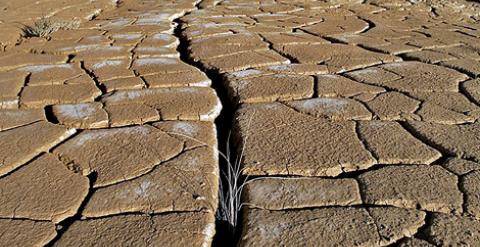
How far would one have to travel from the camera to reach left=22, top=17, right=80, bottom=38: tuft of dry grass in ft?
13.0

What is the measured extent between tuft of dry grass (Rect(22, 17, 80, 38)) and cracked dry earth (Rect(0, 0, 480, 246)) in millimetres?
366

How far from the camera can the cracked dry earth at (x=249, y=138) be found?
4.31 ft

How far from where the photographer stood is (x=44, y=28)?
4.02 metres

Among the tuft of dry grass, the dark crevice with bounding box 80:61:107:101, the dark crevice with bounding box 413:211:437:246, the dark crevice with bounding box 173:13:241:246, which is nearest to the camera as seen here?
the dark crevice with bounding box 413:211:437:246

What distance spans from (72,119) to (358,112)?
4.48ft

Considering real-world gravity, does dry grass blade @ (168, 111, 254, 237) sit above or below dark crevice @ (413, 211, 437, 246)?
below

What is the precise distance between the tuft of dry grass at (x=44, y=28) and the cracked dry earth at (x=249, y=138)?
14.4 inches

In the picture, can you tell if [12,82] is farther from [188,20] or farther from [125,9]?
[125,9]

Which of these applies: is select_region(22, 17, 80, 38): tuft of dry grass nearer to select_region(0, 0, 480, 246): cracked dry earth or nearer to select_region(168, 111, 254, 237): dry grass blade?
select_region(0, 0, 480, 246): cracked dry earth

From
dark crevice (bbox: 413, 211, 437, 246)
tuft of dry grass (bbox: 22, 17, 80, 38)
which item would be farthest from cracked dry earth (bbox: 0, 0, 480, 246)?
tuft of dry grass (bbox: 22, 17, 80, 38)

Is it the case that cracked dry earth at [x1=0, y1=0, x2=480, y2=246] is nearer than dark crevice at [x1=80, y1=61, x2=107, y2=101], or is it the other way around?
cracked dry earth at [x1=0, y1=0, x2=480, y2=246]

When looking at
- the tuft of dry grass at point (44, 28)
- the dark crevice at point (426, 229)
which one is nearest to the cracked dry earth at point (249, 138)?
the dark crevice at point (426, 229)

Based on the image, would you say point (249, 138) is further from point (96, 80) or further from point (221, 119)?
point (96, 80)

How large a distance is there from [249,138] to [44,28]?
3007 millimetres
